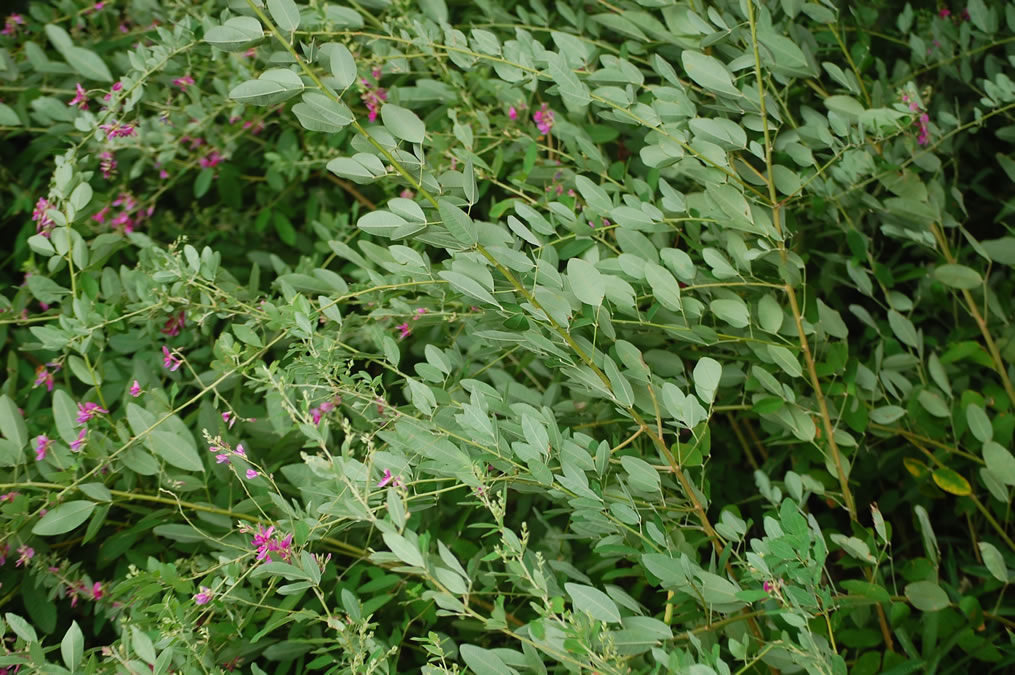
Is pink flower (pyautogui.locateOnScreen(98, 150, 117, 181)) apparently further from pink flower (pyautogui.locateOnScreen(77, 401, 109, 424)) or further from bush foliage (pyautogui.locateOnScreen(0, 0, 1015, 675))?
pink flower (pyautogui.locateOnScreen(77, 401, 109, 424))

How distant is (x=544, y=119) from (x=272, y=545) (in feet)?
2.01

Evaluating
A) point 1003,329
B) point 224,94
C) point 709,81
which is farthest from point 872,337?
point 224,94

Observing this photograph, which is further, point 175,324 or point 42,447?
point 175,324

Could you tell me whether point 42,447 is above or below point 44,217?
below

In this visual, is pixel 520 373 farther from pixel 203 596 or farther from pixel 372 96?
pixel 203 596

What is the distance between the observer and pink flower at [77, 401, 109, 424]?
874mm

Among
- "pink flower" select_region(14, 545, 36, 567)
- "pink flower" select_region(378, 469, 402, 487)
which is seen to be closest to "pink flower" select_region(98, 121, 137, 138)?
"pink flower" select_region(14, 545, 36, 567)

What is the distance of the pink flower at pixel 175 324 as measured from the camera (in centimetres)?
102

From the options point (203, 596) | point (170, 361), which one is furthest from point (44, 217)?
point (203, 596)

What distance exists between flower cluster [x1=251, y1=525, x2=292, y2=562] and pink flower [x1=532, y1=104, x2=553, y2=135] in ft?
1.91

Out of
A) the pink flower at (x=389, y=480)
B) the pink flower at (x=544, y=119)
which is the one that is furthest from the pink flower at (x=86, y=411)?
the pink flower at (x=544, y=119)

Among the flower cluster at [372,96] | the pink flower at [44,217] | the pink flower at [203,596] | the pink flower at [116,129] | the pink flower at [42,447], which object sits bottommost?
the pink flower at [42,447]

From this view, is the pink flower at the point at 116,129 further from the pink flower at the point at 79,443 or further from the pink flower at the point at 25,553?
the pink flower at the point at 25,553

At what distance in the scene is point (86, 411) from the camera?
895 millimetres
